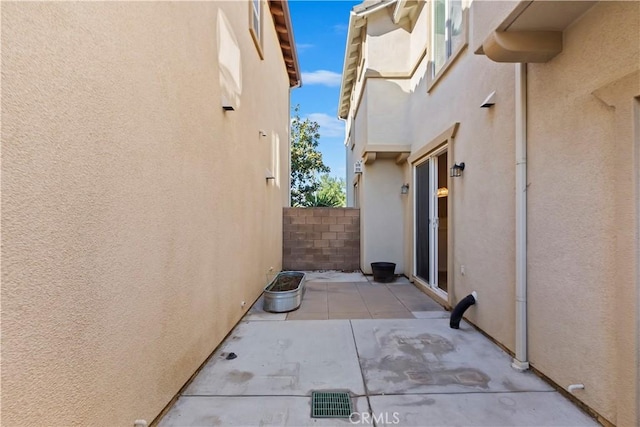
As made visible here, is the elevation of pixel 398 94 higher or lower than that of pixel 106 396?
higher

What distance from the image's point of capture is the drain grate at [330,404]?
2.47 metres

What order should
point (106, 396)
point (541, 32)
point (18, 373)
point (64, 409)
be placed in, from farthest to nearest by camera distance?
point (541, 32) < point (106, 396) < point (64, 409) < point (18, 373)

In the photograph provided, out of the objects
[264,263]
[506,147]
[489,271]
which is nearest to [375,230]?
[264,263]

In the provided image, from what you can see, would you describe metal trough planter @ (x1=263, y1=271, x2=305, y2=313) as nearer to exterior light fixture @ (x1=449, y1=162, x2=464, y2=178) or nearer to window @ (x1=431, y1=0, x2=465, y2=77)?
exterior light fixture @ (x1=449, y1=162, x2=464, y2=178)

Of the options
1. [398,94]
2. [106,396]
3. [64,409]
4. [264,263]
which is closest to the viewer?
[64,409]

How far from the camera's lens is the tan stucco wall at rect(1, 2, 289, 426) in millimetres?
1330

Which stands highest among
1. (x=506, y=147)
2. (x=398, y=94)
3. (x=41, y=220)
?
(x=398, y=94)

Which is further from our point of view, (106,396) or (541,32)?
(541,32)

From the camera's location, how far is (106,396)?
183cm

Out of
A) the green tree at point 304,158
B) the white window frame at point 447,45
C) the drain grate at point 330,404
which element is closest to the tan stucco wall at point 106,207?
the drain grate at point 330,404

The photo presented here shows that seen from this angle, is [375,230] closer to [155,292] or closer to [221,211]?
[221,211]

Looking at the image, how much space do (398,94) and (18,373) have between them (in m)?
7.88

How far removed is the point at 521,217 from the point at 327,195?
1132cm

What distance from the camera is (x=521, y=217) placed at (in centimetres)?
318
